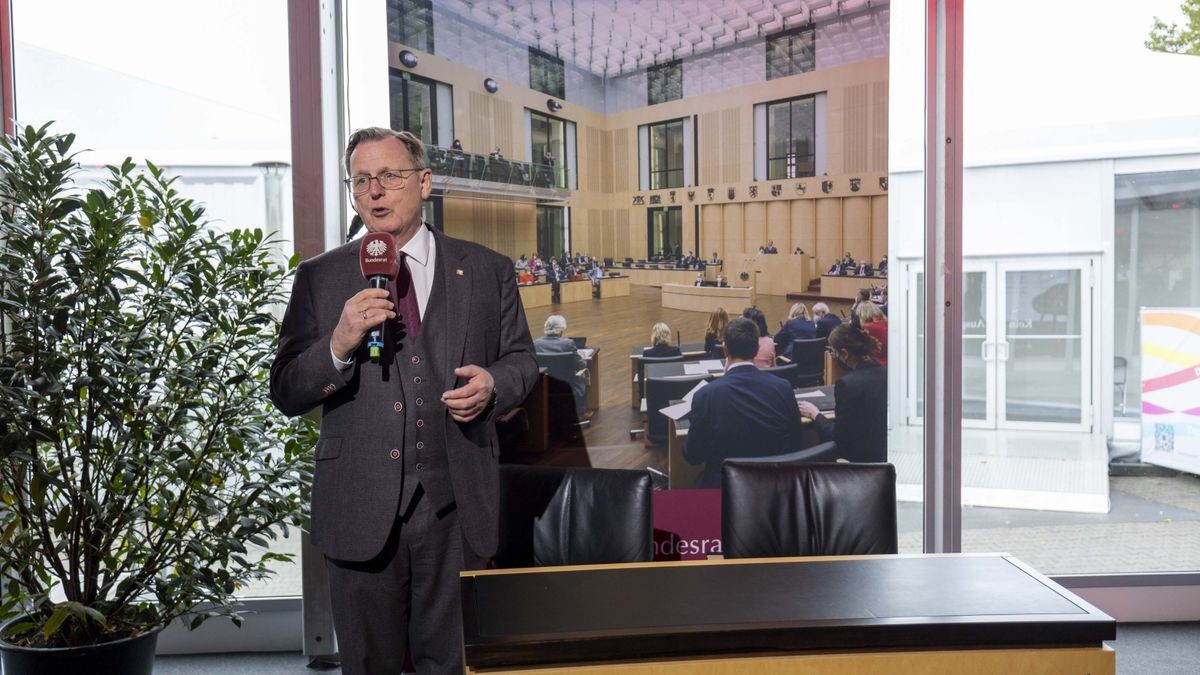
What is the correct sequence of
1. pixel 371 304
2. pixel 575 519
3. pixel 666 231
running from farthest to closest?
pixel 666 231 → pixel 575 519 → pixel 371 304

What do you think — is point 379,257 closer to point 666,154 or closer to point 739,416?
point 666,154

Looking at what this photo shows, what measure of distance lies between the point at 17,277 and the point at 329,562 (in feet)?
4.69

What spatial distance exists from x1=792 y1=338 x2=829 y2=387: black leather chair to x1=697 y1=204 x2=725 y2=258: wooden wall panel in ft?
1.76

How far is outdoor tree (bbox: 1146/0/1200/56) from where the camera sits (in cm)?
412

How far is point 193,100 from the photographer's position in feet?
12.5

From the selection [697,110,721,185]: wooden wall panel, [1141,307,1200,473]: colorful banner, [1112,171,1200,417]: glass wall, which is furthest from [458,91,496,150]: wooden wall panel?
[1141,307,1200,473]: colorful banner

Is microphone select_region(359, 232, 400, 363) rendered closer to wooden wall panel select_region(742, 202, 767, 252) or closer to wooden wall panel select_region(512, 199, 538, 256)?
wooden wall panel select_region(512, 199, 538, 256)

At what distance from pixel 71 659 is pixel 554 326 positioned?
2.09 meters

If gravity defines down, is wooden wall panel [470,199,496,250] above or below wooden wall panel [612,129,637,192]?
below

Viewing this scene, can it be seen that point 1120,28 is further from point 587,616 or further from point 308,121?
point 587,616

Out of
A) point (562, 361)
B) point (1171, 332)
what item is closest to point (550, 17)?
point (562, 361)

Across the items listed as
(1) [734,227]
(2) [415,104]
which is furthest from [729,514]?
(2) [415,104]

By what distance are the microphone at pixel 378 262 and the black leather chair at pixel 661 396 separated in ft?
6.37

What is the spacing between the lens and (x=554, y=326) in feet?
12.8
